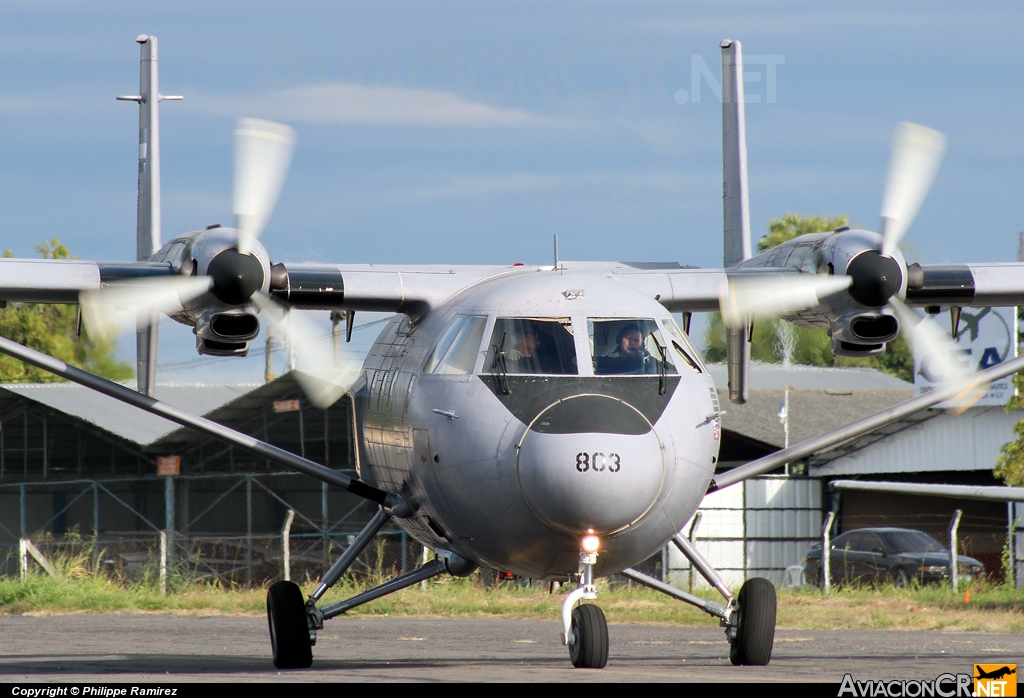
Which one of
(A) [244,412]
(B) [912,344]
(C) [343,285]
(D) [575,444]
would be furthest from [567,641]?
(A) [244,412]

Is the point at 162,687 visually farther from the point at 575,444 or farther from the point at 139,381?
the point at 139,381

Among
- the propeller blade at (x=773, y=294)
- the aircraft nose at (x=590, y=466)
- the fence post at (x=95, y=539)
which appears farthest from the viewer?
the fence post at (x=95, y=539)

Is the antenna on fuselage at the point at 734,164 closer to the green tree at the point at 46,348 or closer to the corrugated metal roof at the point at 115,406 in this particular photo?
the corrugated metal roof at the point at 115,406

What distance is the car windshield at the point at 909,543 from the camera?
28062 mm

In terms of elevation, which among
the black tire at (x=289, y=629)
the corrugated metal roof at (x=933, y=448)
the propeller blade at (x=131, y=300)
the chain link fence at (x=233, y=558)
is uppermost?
the propeller blade at (x=131, y=300)

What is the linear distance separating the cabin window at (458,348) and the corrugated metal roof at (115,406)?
22.1 metres

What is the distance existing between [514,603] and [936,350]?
10.8 m

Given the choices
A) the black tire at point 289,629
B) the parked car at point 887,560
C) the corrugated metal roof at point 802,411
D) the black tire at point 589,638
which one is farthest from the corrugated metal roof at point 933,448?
the black tire at point 589,638

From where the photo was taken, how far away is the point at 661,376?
9.65 meters

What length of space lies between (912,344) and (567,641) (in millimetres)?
5720

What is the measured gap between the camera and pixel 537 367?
9.69m

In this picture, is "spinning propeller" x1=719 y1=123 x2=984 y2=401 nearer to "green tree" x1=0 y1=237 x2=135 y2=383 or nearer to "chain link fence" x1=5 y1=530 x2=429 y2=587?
"chain link fence" x1=5 y1=530 x2=429 y2=587

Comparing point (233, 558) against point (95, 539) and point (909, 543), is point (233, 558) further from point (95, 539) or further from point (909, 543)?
point (909, 543)

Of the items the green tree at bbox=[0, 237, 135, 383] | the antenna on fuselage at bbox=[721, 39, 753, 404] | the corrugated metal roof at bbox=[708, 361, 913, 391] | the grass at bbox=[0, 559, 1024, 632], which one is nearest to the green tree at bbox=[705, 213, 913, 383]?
the corrugated metal roof at bbox=[708, 361, 913, 391]
